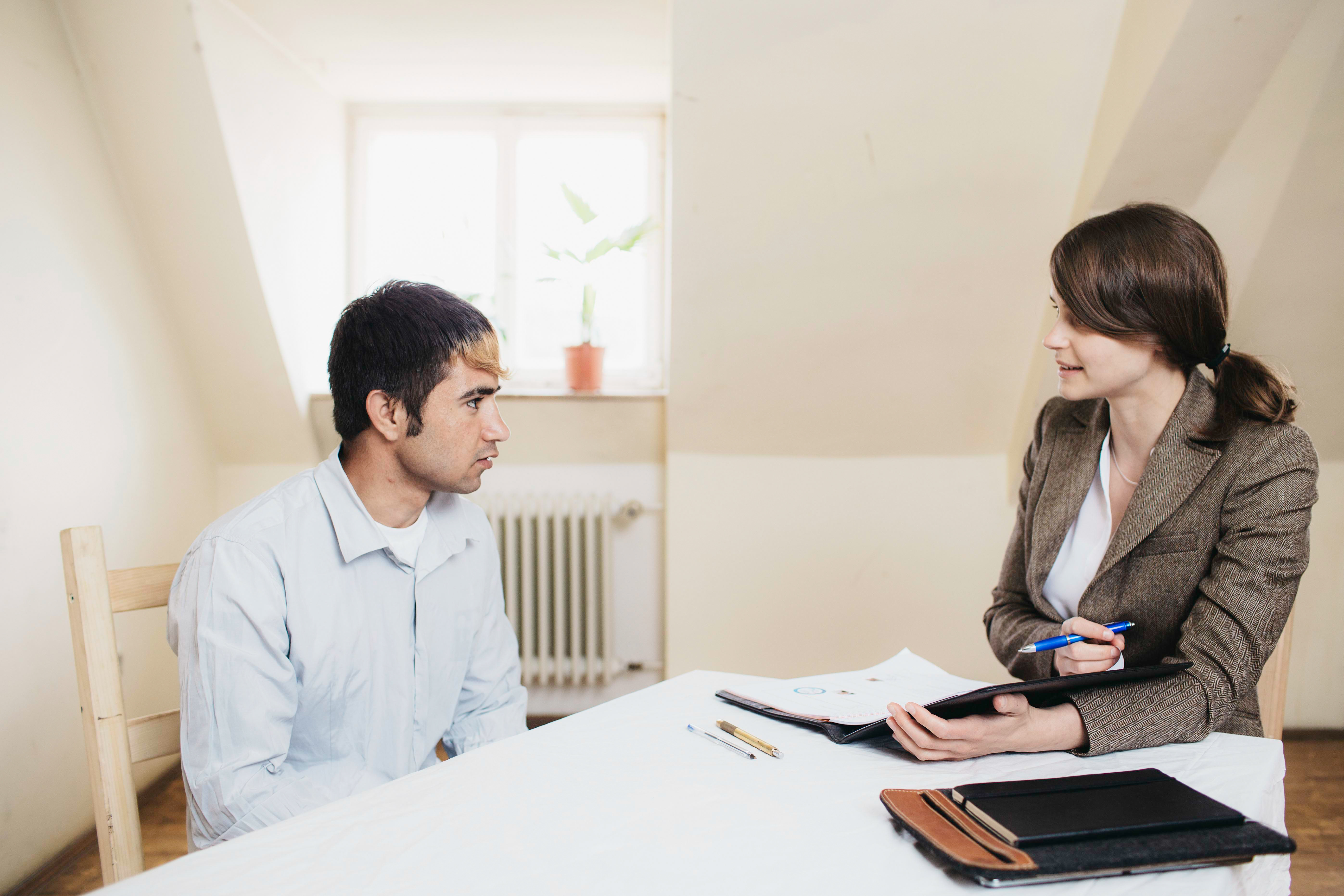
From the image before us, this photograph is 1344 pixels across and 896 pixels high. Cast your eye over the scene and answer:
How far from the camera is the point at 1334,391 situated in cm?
246

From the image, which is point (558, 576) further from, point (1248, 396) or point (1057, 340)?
point (1248, 396)

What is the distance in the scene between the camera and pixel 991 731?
3.01 feet

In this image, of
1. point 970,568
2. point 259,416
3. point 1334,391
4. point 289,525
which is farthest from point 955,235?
point 259,416

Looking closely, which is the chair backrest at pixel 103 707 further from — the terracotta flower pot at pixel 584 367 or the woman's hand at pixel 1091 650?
the terracotta flower pot at pixel 584 367

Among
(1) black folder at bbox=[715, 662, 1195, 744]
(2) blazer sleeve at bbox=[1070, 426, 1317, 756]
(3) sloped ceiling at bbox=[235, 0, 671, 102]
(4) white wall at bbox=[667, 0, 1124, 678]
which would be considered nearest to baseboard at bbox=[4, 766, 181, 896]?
(1) black folder at bbox=[715, 662, 1195, 744]

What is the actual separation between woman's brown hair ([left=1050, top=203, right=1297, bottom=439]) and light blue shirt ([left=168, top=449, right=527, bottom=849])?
1002mm

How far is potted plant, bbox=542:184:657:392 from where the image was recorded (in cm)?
254

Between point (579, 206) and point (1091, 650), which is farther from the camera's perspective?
point (579, 206)

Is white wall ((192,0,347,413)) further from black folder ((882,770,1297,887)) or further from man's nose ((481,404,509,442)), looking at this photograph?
black folder ((882,770,1297,887))

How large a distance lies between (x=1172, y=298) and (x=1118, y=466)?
0.95ft

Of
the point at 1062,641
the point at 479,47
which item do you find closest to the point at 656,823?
the point at 1062,641

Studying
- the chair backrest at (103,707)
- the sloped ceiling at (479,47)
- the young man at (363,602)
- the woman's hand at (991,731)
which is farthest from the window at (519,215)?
the woman's hand at (991,731)

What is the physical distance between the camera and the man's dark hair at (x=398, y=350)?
125 cm

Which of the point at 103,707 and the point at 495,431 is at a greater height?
the point at 495,431
